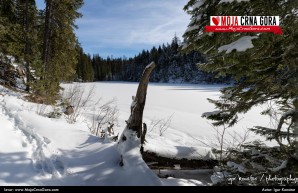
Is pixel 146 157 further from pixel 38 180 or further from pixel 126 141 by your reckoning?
pixel 38 180

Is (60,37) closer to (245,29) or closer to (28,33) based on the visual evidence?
(28,33)

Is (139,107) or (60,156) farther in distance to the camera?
(139,107)

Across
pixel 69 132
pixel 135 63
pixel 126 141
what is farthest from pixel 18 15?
pixel 135 63

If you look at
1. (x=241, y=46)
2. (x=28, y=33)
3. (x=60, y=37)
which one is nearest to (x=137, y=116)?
(x=241, y=46)

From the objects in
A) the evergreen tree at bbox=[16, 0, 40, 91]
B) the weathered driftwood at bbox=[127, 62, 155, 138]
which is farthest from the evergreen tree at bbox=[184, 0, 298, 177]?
the evergreen tree at bbox=[16, 0, 40, 91]

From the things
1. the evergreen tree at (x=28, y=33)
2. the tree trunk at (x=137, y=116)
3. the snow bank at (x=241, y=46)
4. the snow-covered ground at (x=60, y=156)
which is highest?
the evergreen tree at (x=28, y=33)

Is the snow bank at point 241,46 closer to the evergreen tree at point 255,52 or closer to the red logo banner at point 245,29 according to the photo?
the evergreen tree at point 255,52

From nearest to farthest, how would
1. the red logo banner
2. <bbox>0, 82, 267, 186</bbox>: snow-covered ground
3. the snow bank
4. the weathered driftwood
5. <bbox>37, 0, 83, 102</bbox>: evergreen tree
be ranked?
the snow bank, the red logo banner, <bbox>0, 82, 267, 186</bbox>: snow-covered ground, the weathered driftwood, <bbox>37, 0, 83, 102</bbox>: evergreen tree

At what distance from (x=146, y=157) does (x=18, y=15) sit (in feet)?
58.2

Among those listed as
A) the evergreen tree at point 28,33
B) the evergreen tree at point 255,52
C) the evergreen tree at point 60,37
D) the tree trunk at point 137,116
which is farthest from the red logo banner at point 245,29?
the evergreen tree at point 60,37

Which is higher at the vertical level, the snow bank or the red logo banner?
the red logo banner

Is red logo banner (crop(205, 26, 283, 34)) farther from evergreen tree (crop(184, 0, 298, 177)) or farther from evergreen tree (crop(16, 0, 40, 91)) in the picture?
evergreen tree (crop(16, 0, 40, 91))

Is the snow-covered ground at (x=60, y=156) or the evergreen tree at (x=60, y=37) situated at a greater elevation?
the evergreen tree at (x=60, y=37)
